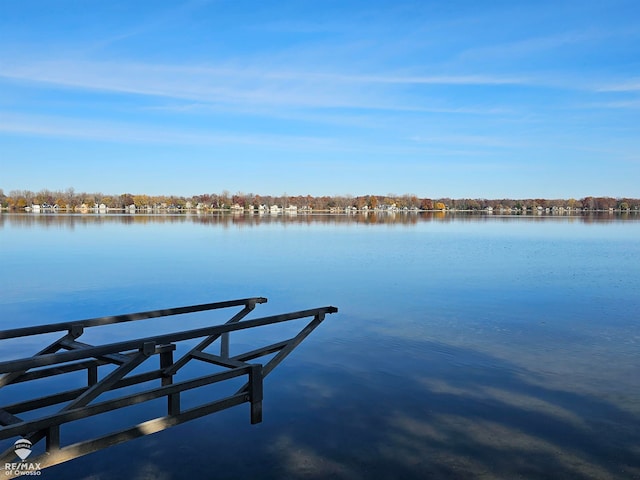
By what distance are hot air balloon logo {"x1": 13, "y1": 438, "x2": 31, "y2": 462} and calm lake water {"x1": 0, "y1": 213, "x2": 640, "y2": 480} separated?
43cm

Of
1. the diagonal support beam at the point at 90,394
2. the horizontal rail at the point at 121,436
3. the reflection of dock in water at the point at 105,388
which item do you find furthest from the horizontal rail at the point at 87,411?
the horizontal rail at the point at 121,436

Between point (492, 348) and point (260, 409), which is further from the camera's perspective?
point (492, 348)

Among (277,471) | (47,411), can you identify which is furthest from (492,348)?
(47,411)

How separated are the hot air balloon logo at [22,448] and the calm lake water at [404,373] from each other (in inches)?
17.1

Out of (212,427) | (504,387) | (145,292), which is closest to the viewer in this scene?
(212,427)

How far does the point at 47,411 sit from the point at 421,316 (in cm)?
888

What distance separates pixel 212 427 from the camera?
264 inches

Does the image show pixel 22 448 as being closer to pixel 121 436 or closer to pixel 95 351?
pixel 121 436

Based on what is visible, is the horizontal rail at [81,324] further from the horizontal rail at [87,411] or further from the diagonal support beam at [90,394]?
the horizontal rail at [87,411]

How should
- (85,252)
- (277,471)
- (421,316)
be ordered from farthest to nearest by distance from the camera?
(85,252) < (421,316) < (277,471)

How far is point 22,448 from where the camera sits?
505cm

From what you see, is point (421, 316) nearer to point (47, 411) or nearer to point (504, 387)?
point (504, 387)

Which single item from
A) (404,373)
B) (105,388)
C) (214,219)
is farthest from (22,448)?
(214,219)

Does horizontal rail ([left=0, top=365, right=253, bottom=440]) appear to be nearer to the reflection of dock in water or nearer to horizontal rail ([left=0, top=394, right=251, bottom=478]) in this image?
the reflection of dock in water
